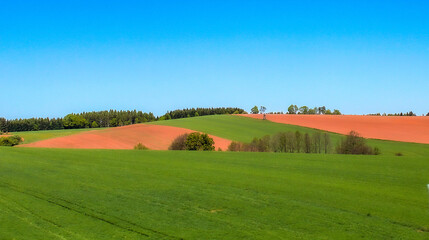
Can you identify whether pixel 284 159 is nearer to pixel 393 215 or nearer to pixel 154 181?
pixel 154 181

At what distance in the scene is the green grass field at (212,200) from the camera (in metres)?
11.5

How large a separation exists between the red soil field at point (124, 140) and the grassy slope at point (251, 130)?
5060 mm

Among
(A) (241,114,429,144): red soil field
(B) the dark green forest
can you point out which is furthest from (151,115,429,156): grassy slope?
Result: (B) the dark green forest

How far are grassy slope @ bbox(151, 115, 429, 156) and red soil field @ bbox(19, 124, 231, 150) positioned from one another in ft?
16.6

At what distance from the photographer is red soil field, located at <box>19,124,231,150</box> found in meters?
55.5

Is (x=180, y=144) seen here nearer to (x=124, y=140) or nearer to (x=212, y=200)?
(x=124, y=140)

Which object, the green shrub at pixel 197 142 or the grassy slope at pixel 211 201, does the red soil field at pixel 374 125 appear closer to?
the green shrub at pixel 197 142

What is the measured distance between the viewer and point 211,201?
15508mm

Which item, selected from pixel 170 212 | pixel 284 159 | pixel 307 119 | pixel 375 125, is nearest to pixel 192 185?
pixel 170 212

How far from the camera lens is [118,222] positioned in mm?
12297

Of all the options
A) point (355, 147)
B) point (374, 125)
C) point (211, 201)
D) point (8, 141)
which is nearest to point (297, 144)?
point (355, 147)

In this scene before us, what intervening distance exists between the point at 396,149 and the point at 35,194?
49.3 m

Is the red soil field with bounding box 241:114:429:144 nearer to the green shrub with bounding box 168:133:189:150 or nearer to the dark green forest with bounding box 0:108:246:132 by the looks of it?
the green shrub with bounding box 168:133:189:150

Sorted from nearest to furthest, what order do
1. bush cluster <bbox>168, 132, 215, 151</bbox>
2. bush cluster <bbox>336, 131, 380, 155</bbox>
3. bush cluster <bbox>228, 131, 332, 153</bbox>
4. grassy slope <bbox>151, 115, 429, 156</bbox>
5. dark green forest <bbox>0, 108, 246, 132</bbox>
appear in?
bush cluster <bbox>336, 131, 380, 155</bbox>, bush cluster <bbox>168, 132, 215, 151</bbox>, grassy slope <bbox>151, 115, 429, 156</bbox>, bush cluster <bbox>228, 131, 332, 153</bbox>, dark green forest <bbox>0, 108, 246, 132</bbox>
